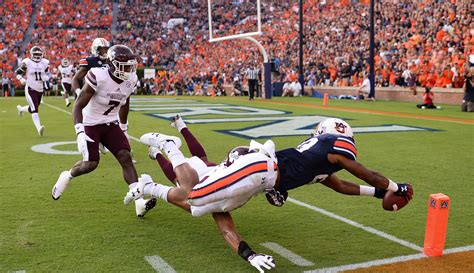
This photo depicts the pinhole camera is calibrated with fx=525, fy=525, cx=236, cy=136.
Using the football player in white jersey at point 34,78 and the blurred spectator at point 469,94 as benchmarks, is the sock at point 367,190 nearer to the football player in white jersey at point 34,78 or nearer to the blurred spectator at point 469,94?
the football player in white jersey at point 34,78

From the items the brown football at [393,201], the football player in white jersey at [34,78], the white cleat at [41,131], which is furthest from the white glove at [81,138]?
the football player in white jersey at [34,78]

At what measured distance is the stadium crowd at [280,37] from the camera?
2116cm

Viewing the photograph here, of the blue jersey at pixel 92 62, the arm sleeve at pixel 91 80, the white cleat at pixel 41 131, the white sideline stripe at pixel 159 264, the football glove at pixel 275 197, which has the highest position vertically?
the blue jersey at pixel 92 62

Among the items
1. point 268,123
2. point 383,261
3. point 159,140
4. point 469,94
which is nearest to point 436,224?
point 383,261

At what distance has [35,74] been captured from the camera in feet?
35.0

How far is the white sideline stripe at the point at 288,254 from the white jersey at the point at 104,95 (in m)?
2.21

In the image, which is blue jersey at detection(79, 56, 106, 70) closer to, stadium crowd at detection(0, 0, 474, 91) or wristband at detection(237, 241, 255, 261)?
wristband at detection(237, 241, 255, 261)

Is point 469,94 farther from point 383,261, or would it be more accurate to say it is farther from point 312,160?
point 383,261

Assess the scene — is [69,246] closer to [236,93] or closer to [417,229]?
[417,229]

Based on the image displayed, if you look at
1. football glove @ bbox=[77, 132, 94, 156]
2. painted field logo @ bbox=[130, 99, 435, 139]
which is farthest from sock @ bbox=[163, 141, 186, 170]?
painted field logo @ bbox=[130, 99, 435, 139]

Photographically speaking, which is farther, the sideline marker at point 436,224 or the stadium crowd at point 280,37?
the stadium crowd at point 280,37

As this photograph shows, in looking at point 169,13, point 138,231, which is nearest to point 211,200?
point 138,231

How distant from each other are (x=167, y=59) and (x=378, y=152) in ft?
110

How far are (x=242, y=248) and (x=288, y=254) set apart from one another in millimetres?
474
